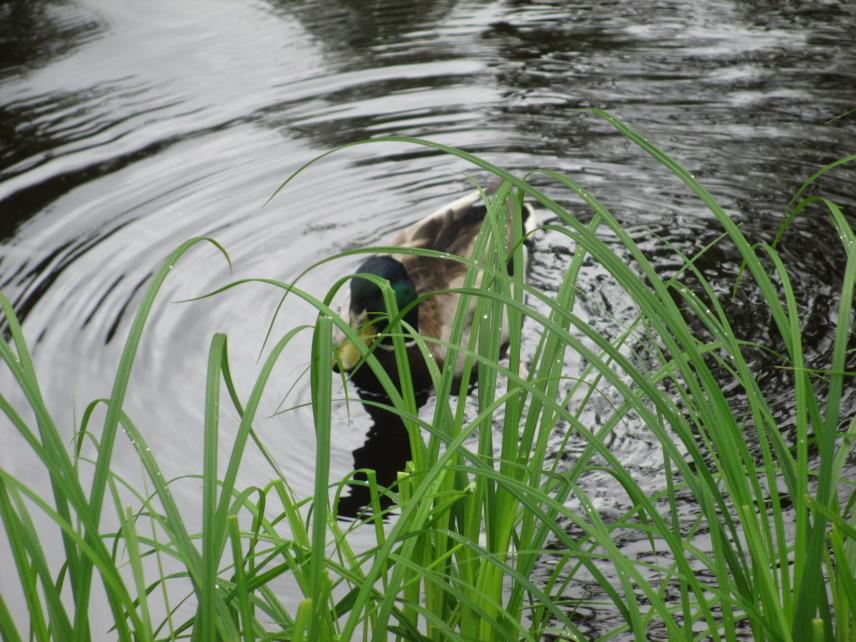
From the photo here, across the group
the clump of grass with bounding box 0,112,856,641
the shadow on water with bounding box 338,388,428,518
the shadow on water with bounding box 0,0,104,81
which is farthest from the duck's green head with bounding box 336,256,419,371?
the shadow on water with bounding box 0,0,104,81

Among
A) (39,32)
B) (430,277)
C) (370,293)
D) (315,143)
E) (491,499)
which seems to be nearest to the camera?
(491,499)

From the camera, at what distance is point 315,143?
19.1 ft

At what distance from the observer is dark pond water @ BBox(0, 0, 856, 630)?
4.19 metres

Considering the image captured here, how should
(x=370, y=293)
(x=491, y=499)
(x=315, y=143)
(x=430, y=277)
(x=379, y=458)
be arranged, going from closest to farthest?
(x=491, y=499)
(x=379, y=458)
(x=370, y=293)
(x=430, y=277)
(x=315, y=143)

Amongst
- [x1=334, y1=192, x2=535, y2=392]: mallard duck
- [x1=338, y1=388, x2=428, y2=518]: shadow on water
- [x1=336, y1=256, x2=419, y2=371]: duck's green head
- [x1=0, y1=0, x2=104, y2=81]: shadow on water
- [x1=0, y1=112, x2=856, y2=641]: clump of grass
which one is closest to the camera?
[x1=0, y1=112, x2=856, y2=641]: clump of grass

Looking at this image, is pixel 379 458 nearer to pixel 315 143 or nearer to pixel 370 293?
pixel 370 293

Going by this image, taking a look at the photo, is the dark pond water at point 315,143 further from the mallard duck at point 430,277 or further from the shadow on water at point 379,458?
the mallard duck at point 430,277

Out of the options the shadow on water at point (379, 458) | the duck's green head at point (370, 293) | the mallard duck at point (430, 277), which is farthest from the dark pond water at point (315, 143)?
the mallard duck at point (430, 277)

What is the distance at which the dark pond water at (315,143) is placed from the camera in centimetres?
419

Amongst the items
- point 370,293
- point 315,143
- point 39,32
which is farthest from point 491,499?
point 39,32

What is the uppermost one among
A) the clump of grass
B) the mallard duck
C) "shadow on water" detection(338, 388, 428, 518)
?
the clump of grass

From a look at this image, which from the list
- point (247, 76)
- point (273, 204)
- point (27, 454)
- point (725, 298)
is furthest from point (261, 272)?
point (247, 76)

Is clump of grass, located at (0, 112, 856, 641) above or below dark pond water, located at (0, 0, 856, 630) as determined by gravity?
above

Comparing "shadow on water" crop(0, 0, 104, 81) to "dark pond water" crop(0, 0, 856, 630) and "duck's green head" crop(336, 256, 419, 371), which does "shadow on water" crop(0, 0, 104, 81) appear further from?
"duck's green head" crop(336, 256, 419, 371)
